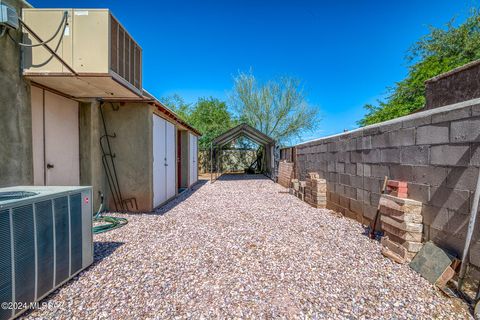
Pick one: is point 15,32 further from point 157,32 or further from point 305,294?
point 157,32

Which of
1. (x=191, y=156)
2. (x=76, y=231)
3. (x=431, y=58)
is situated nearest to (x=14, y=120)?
(x=76, y=231)

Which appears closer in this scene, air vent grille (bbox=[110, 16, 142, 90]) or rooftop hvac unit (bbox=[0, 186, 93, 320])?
rooftop hvac unit (bbox=[0, 186, 93, 320])

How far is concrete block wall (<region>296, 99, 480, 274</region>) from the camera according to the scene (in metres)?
2.32

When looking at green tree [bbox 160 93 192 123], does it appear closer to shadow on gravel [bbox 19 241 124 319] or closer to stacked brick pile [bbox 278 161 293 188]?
stacked brick pile [bbox 278 161 293 188]

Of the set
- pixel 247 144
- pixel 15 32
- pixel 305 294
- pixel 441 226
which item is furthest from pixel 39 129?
pixel 247 144

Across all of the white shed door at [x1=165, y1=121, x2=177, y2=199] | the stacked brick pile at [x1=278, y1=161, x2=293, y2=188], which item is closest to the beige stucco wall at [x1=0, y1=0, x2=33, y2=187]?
the white shed door at [x1=165, y1=121, x2=177, y2=199]

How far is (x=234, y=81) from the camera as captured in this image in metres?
18.5

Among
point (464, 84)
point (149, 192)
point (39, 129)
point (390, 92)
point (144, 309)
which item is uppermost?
point (390, 92)

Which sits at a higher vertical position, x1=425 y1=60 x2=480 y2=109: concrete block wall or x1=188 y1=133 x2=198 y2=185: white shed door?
x1=425 y1=60 x2=480 y2=109: concrete block wall

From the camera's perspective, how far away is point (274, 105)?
18453mm

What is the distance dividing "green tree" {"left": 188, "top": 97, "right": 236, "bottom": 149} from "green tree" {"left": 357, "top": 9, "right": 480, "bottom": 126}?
445 inches

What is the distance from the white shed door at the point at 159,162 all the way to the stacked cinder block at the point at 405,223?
4807 mm

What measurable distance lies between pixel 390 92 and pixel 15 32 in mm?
19250

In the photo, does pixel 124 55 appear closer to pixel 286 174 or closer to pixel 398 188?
pixel 398 188
